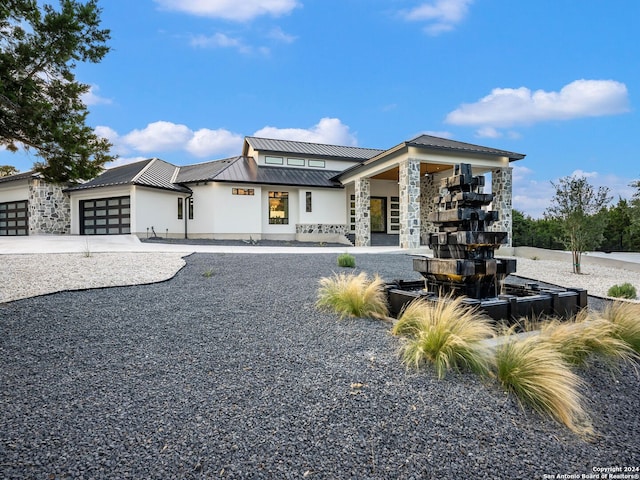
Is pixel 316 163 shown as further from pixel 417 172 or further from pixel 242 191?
pixel 417 172

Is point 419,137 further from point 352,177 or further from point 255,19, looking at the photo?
point 255,19

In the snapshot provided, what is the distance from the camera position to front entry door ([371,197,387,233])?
22.5 metres

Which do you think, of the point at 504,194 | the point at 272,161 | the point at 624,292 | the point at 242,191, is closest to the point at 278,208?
the point at 242,191

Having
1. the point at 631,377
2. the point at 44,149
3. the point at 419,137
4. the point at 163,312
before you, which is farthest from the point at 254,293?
the point at 419,137

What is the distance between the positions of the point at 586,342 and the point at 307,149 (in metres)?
21.3

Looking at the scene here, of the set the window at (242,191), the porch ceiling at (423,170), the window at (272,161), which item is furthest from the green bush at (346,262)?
the window at (272,161)

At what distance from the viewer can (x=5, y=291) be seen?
6195 mm

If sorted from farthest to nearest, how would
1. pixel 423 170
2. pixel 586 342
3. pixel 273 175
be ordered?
pixel 273 175 → pixel 423 170 → pixel 586 342

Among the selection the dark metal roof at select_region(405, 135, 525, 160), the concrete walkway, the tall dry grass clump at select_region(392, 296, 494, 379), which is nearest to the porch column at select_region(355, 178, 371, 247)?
the dark metal roof at select_region(405, 135, 525, 160)

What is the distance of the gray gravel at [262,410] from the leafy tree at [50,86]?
7.73ft

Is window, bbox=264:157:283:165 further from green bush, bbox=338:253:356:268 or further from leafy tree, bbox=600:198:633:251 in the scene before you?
leafy tree, bbox=600:198:633:251

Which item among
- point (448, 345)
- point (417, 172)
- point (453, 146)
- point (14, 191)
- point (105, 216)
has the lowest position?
point (448, 345)

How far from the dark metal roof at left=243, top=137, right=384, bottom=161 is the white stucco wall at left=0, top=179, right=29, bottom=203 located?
12.5 metres

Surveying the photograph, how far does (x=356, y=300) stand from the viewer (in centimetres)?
498
